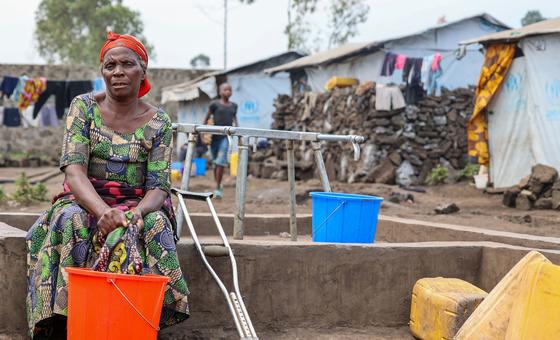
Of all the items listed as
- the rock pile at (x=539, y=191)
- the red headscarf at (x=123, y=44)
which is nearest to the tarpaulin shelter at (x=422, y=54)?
the rock pile at (x=539, y=191)

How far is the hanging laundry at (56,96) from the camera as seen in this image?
18.3 m

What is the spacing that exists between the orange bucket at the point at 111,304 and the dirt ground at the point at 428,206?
5619mm

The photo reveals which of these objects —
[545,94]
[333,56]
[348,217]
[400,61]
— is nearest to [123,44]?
[348,217]

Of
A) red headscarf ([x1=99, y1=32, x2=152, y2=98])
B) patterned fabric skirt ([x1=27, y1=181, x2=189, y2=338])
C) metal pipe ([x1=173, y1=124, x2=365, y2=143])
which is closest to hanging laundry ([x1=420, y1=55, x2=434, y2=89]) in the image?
metal pipe ([x1=173, y1=124, x2=365, y2=143])

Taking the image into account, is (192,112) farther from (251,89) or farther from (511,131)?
(511,131)

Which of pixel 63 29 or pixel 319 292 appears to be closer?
pixel 319 292

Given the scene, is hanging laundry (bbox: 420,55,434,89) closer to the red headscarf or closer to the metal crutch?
the metal crutch

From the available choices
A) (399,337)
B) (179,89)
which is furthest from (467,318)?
(179,89)

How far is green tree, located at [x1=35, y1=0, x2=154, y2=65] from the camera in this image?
36281 mm

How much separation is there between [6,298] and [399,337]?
1988 mm

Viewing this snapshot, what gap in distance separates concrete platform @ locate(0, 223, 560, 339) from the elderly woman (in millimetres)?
449

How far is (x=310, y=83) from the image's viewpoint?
56.3 ft

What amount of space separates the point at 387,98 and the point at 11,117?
1214cm

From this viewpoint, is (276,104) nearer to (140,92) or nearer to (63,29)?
(140,92)
